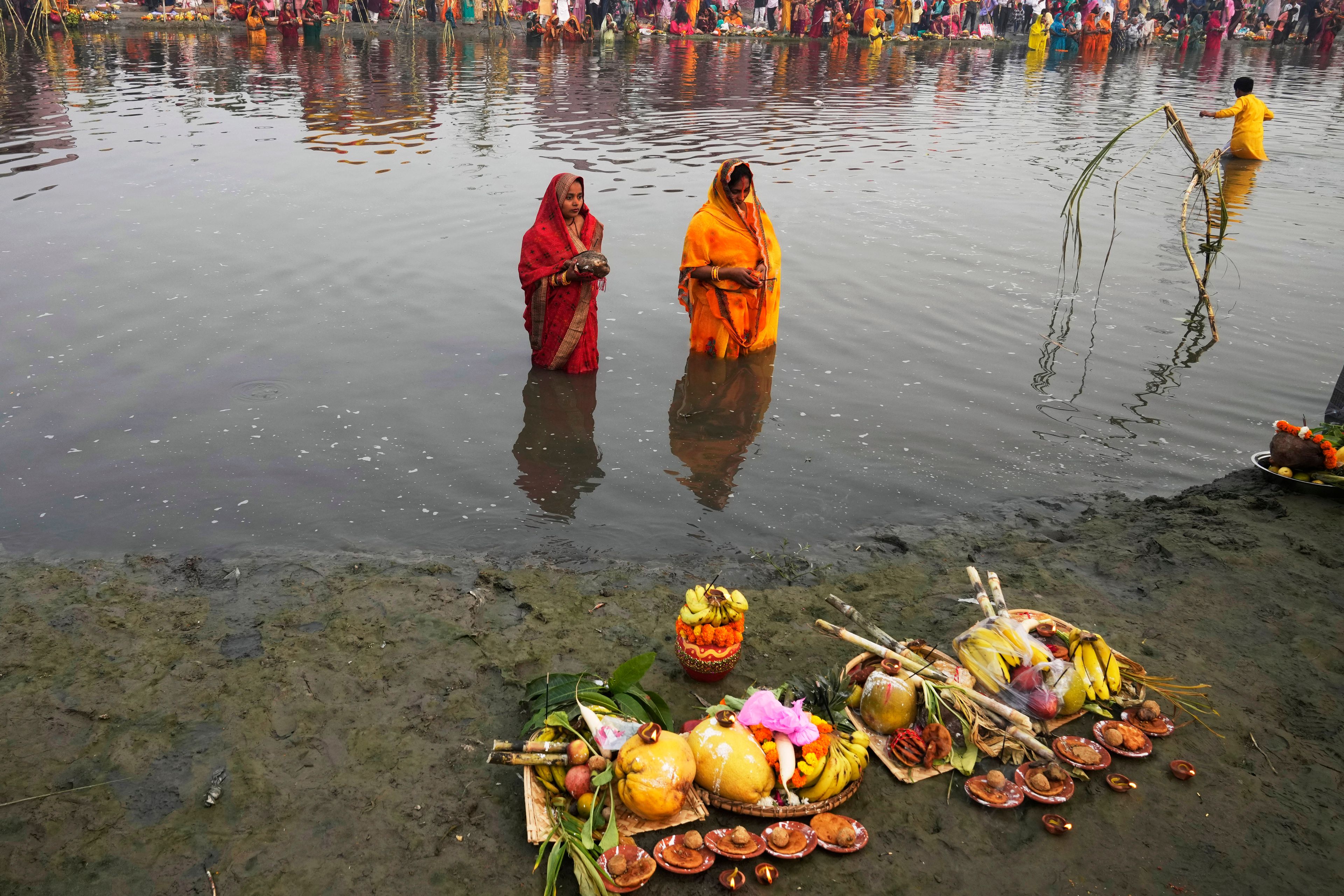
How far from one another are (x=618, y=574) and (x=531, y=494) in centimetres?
117

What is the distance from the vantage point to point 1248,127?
14.8 meters

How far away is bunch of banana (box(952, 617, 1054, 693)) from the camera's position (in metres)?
3.67

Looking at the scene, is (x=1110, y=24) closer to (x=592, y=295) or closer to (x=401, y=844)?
(x=592, y=295)

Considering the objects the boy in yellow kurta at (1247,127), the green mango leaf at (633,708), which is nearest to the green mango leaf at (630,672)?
the green mango leaf at (633,708)

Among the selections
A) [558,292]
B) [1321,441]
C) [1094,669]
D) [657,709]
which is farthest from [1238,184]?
[657,709]

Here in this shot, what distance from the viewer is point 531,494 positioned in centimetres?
574

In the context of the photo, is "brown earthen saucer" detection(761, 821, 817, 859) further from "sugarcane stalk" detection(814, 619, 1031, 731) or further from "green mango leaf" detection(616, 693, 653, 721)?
"sugarcane stalk" detection(814, 619, 1031, 731)

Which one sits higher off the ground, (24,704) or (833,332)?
(833,332)

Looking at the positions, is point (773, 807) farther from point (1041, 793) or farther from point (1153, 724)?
point (1153, 724)

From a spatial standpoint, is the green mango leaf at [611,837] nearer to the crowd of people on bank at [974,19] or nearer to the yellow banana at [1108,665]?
the yellow banana at [1108,665]

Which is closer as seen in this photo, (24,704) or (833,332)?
(24,704)

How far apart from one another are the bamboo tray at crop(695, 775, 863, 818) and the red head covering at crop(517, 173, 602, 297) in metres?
4.27

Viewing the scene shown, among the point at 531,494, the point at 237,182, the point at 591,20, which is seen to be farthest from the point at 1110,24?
the point at 531,494

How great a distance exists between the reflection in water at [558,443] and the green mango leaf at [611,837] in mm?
2593
